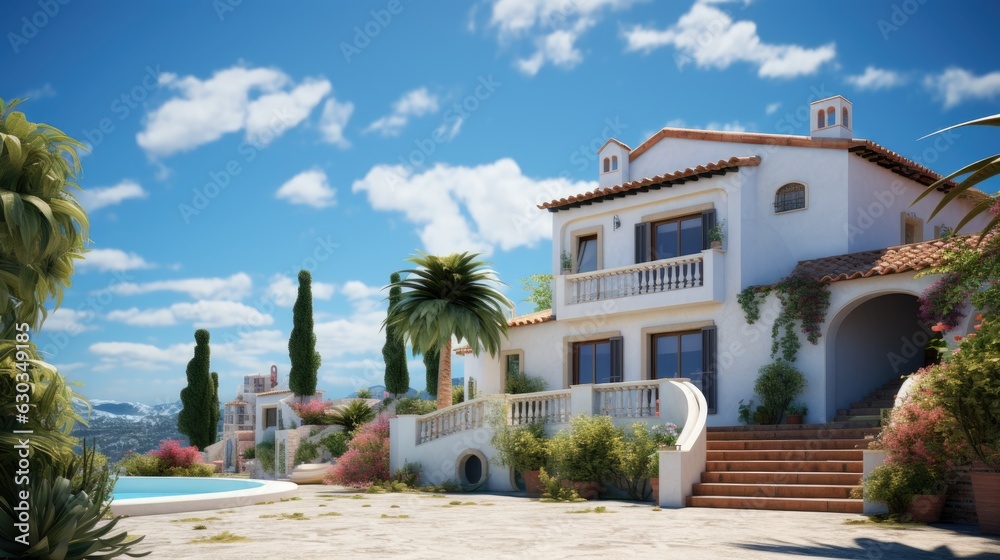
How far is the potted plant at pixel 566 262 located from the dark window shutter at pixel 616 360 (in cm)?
256

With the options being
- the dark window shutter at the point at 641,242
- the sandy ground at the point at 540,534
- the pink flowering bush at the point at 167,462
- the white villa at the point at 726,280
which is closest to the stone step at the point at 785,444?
the white villa at the point at 726,280

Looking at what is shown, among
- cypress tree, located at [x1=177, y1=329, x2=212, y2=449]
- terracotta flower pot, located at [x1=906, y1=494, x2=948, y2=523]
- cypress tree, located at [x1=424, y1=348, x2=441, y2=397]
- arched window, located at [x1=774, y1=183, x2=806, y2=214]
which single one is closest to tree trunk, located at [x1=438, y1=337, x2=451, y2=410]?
arched window, located at [x1=774, y1=183, x2=806, y2=214]

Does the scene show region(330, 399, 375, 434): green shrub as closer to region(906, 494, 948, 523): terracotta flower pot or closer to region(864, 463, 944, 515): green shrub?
region(864, 463, 944, 515): green shrub

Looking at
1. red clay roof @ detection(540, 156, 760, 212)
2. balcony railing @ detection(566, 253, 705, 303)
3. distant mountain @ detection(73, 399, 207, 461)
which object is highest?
red clay roof @ detection(540, 156, 760, 212)

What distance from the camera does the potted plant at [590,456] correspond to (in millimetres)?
19266

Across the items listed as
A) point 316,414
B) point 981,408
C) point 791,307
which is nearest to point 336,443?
point 316,414

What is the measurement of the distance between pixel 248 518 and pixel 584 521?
5338 mm

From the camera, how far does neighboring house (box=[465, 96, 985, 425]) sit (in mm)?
22109

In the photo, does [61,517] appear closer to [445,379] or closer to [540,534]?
[540,534]

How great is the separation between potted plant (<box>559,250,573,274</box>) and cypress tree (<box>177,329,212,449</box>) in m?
20.8

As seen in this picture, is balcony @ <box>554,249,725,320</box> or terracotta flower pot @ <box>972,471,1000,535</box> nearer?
terracotta flower pot @ <box>972,471,1000,535</box>

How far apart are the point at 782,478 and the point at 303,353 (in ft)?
79.2

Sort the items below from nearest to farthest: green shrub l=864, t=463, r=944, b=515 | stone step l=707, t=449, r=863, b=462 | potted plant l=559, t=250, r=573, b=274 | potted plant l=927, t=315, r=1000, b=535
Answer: potted plant l=927, t=315, r=1000, b=535 < green shrub l=864, t=463, r=944, b=515 < stone step l=707, t=449, r=863, b=462 < potted plant l=559, t=250, r=573, b=274

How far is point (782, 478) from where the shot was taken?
1702cm
